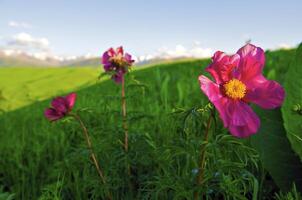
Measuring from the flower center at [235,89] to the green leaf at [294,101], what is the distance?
2.25 ft

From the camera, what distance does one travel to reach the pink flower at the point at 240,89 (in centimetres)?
130

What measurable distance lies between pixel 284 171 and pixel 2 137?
10.8 ft

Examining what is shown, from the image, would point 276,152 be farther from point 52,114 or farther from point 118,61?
point 52,114

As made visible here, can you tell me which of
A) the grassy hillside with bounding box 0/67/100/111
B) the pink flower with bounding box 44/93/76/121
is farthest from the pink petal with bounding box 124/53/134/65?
the grassy hillside with bounding box 0/67/100/111

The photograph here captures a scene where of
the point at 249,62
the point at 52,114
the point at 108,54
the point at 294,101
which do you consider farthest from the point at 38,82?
the point at 249,62

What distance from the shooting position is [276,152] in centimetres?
219

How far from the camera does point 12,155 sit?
378 centimetres

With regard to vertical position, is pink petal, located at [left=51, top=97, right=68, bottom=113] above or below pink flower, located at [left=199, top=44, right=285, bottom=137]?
below

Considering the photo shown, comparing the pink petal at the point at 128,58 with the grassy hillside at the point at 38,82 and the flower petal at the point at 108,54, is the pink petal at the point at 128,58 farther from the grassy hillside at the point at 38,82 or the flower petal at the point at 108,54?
the grassy hillside at the point at 38,82

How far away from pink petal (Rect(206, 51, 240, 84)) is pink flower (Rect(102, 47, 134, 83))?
1169 mm

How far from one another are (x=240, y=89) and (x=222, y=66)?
4.0 inches

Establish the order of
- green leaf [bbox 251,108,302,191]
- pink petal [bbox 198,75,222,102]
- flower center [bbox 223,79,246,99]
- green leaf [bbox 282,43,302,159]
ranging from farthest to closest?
1. green leaf [bbox 251,108,302,191]
2. green leaf [bbox 282,43,302,159]
3. flower center [bbox 223,79,246,99]
4. pink petal [bbox 198,75,222,102]

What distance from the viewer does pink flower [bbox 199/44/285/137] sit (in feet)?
4.26

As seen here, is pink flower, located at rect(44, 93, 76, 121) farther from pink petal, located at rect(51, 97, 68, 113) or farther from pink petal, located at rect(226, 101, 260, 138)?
pink petal, located at rect(226, 101, 260, 138)
